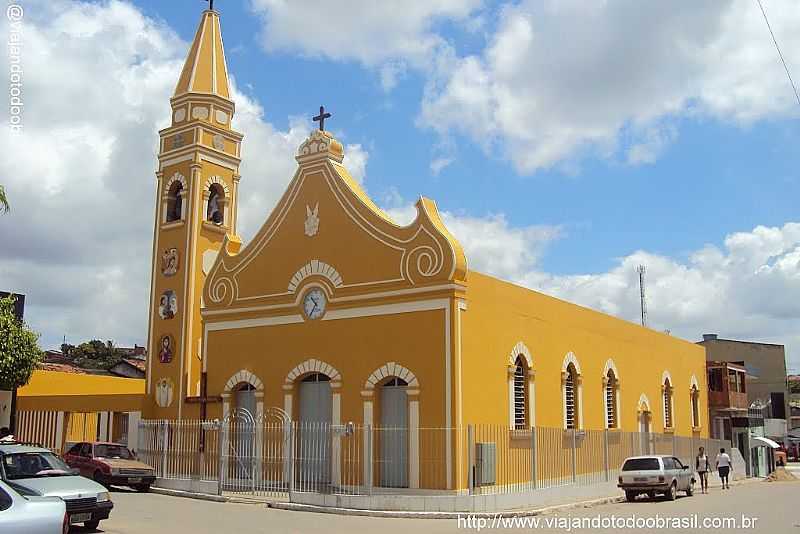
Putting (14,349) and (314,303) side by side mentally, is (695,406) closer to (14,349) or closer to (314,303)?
(314,303)

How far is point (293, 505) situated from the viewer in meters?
18.2

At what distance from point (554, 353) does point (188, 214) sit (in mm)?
13244

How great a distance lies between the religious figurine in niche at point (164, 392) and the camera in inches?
1080

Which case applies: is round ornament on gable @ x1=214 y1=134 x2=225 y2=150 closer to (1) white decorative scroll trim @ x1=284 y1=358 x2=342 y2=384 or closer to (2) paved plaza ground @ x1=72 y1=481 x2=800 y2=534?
(1) white decorative scroll trim @ x1=284 y1=358 x2=342 y2=384

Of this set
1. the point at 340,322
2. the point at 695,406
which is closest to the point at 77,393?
the point at 340,322

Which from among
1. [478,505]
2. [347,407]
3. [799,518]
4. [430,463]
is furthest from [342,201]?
[799,518]

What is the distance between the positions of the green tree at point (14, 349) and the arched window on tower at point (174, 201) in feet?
19.2

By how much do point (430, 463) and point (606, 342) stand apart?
11.3 m

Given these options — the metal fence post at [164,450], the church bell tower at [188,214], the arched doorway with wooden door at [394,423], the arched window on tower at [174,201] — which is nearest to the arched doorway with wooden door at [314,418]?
the arched doorway with wooden door at [394,423]

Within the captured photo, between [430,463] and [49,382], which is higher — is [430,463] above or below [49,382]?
below

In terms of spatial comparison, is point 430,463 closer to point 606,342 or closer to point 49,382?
point 606,342

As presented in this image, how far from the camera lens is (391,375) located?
20.2 meters

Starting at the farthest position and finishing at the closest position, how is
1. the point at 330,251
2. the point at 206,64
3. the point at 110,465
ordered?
the point at 206,64, the point at 330,251, the point at 110,465

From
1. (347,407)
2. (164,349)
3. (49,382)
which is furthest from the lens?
(49,382)
